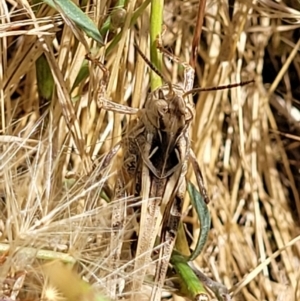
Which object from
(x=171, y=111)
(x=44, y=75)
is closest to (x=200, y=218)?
(x=171, y=111)

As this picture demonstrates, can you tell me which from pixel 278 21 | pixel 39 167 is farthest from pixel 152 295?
pixel 278 21

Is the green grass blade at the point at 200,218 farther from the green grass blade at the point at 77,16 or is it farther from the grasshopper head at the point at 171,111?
the green grass blade at the point at 77,16

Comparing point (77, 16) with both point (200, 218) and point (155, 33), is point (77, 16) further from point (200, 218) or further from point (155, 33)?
point (200, 218)

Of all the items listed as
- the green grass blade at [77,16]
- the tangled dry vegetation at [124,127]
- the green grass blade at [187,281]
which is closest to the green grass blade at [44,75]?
the tangled dry vegetation at [124,127]

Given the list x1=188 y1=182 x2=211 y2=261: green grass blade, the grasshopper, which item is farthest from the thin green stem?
x1=188 y1=182 x2=211 y2=261: green grass blade

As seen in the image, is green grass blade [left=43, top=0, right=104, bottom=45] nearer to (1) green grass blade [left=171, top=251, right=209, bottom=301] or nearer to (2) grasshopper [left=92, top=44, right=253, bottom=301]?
(2) grasshopper [left=92, top=44, right=253, bottom=301]
